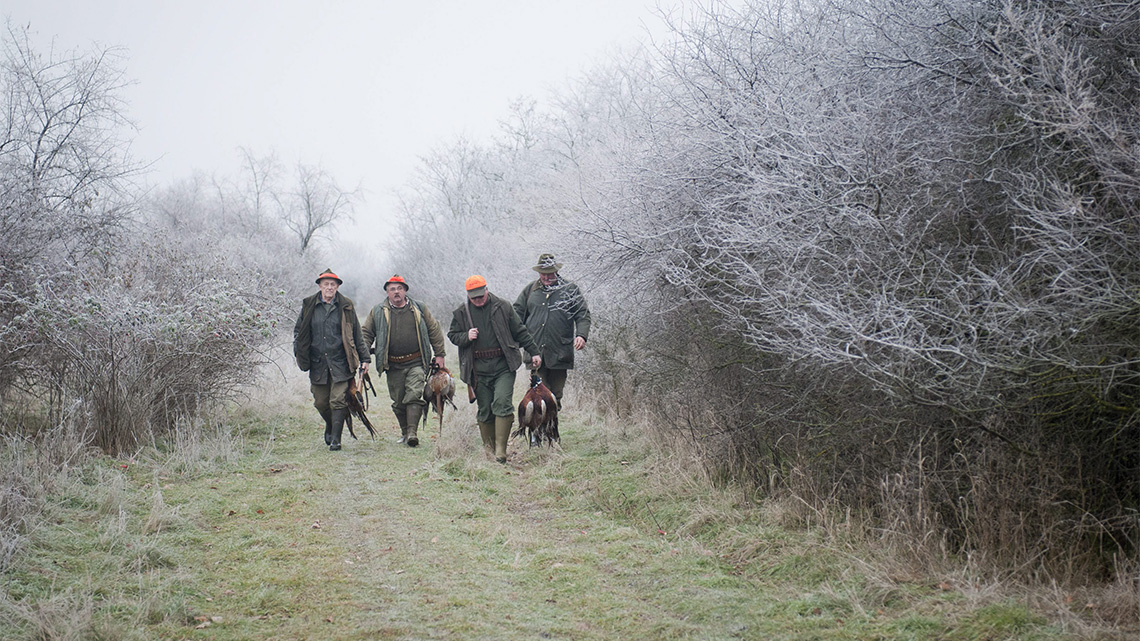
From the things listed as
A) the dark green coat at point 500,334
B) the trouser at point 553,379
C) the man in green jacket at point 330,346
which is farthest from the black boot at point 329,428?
Answer: the trouser at point 553,379

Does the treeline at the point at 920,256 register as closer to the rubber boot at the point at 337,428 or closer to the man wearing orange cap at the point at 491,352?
the man wearing orange cap at the point at 491,352

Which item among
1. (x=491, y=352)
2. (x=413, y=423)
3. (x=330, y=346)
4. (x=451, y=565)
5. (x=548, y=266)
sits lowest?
(x=451, y=565)

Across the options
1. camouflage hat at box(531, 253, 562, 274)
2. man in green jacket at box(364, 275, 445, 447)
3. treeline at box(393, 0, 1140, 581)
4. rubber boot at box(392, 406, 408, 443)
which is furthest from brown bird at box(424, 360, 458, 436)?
treeline at box(393, 0, 1140, 581)

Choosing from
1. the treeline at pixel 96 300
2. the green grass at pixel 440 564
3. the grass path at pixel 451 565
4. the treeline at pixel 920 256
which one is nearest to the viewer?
the treeline at pixel 920 256

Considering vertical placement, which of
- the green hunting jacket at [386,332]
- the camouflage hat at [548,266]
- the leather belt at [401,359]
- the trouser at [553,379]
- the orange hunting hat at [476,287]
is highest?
the camouflage hat at [548,266]

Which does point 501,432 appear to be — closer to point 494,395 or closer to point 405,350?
point 494,395

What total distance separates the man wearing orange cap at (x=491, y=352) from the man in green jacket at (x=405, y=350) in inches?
34.0

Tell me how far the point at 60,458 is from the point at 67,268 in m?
2.28

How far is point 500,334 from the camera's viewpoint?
8984 mm

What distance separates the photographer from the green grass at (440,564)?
436 centimetres

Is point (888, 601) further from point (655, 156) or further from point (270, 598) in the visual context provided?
point (655, 156)

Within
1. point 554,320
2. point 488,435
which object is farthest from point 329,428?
point 554,320

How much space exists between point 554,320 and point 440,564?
4417mm

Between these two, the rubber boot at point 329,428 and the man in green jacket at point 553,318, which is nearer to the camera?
the man in green jacket at point 553,318
